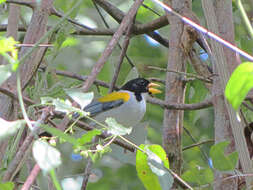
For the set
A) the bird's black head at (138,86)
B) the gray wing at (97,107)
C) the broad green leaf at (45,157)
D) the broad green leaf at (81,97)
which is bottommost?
the gray wing at (97,107)

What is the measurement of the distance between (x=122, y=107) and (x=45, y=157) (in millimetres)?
3760

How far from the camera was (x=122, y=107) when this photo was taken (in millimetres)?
4609

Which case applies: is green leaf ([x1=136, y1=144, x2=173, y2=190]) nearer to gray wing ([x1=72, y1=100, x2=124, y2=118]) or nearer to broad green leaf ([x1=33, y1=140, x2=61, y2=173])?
broad green leaf ([x1=33, y1=140, x2=61, y2=173])

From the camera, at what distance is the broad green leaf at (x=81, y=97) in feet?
3.71

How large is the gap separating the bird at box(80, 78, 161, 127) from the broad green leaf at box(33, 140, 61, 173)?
343cm

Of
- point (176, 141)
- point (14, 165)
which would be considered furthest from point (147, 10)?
point (14, 165)

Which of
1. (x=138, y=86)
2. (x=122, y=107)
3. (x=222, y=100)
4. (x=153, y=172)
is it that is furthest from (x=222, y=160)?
(x=138, y=86)

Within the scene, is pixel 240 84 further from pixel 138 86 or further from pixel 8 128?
pixel 138 86

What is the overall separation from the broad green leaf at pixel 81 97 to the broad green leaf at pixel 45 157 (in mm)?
231

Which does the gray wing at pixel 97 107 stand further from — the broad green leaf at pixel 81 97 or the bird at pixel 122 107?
the broad green leaf at pixel 81 97

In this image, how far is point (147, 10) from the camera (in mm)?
3230

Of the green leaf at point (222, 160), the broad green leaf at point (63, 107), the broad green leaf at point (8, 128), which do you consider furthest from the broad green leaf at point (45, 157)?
Result: the green leaf at point (222, 160)

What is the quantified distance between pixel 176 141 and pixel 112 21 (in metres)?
1.23

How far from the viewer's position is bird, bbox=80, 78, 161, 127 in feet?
14.6
